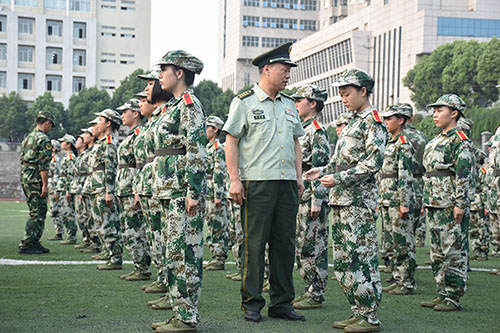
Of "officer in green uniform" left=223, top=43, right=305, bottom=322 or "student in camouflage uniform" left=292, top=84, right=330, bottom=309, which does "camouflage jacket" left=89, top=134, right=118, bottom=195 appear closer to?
"student in camouflage uniform" left=292, top=84, right=330, bottom=309

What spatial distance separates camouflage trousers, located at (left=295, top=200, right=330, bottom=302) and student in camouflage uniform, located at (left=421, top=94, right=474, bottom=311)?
45.0 inches

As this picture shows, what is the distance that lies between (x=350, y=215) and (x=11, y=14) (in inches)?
3162

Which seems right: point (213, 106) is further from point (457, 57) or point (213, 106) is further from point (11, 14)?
point (11, 14)

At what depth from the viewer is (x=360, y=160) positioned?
5.92 meters

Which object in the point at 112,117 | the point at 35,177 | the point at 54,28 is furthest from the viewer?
the point at 54,28

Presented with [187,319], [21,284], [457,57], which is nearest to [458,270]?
[187,319]

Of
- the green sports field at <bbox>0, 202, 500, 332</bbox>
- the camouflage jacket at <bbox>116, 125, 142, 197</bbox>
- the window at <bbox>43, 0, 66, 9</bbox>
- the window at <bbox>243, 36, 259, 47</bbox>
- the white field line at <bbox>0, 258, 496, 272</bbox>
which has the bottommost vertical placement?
the white field line at <bbox>0, 258, 496, 272</bbox>

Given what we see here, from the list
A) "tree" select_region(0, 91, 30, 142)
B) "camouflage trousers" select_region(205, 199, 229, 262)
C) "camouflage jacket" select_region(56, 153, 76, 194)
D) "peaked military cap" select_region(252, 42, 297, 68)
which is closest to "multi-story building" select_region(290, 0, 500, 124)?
"tree" select_region(0, 91, 30, 142)

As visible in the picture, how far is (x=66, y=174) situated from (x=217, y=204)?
5.83m

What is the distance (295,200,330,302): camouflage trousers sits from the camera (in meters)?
6.81

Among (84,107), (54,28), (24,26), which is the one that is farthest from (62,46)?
(84,107)

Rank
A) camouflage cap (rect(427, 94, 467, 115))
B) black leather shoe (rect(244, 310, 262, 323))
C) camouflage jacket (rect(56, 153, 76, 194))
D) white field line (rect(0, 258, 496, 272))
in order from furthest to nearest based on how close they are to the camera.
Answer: camouflage jacket (rect(56, 153, 76, 194)) → white field line (rect(0, 258, 496, 272)) → camouflage cap (rect(427, 94, 467, 115)) → black leather shoe (rect(244, 310, 262, 323))

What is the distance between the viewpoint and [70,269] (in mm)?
9148

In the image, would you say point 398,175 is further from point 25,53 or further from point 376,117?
point 25,53
